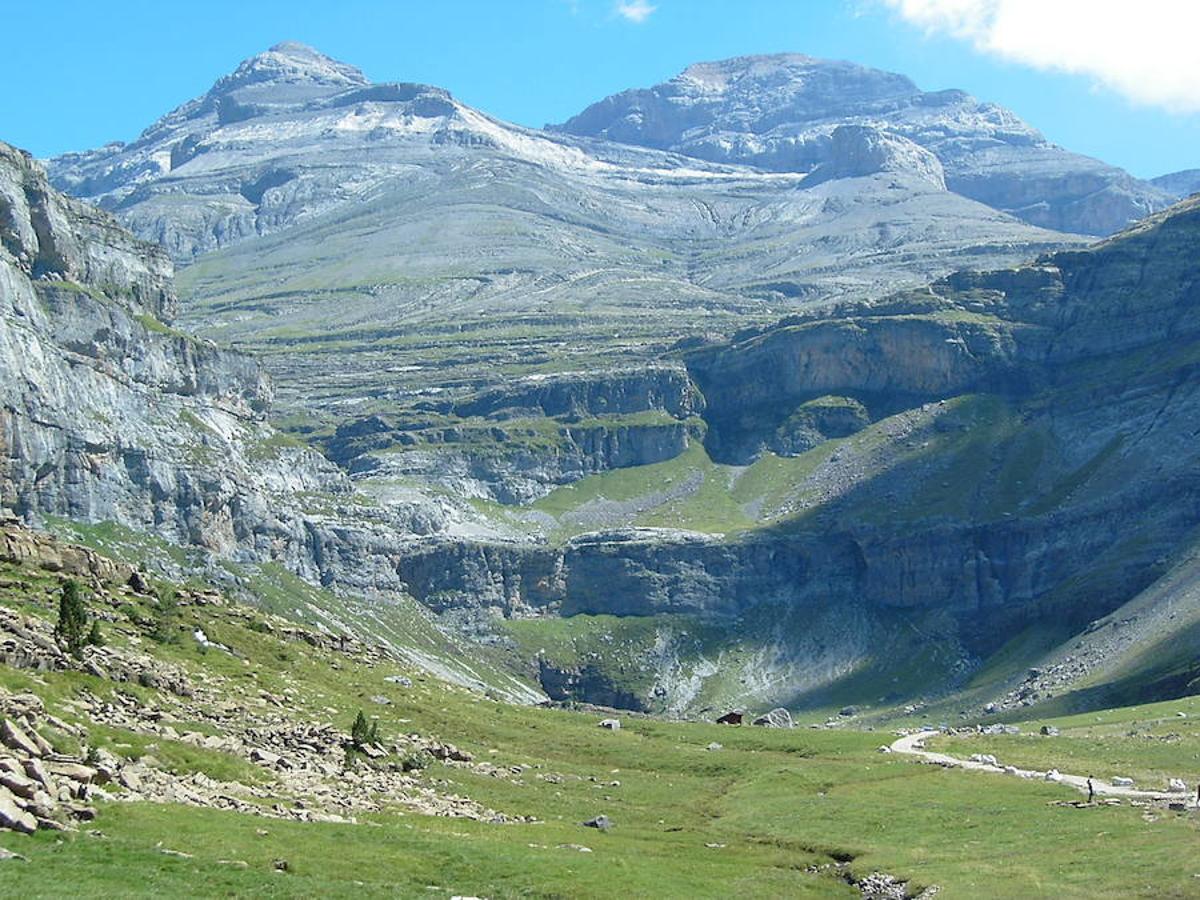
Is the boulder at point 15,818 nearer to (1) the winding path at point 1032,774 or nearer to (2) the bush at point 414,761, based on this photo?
(2) the bush at point 414,761

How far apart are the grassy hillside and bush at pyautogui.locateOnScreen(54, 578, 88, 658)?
2.46m

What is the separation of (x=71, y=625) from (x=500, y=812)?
2417cm

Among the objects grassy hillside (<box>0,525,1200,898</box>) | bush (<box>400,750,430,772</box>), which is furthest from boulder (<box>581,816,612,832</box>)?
bush (<box>400,750,430,772</box>)

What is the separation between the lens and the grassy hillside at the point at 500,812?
56.2 meters

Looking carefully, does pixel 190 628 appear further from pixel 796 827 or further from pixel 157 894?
pixel 157 894

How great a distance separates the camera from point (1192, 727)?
13925 centimetres

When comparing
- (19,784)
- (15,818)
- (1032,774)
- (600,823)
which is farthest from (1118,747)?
(15,818)

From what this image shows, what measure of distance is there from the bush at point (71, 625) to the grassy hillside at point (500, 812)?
→ 2458mm

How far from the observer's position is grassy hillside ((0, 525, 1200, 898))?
56.2 metres

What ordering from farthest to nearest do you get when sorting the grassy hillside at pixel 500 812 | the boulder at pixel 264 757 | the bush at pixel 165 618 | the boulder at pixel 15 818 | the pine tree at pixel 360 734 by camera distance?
the bush at pixel 165 618 → the pine tree at pixel 360 734 → the boulder at pixel 264 757 → the grassy hillside at pixel 500 812 → the boulder at pixel 15 818

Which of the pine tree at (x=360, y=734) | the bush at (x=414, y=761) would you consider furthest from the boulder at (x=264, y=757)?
the bush at (x=414, y=761)

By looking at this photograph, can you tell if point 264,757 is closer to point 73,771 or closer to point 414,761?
point 414,761

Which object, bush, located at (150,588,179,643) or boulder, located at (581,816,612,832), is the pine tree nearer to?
boulder, located at (581,816,612,832)

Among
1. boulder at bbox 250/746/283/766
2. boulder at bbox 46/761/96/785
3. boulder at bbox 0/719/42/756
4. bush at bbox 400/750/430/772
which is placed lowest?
bush at bbox 400/750/430/772
